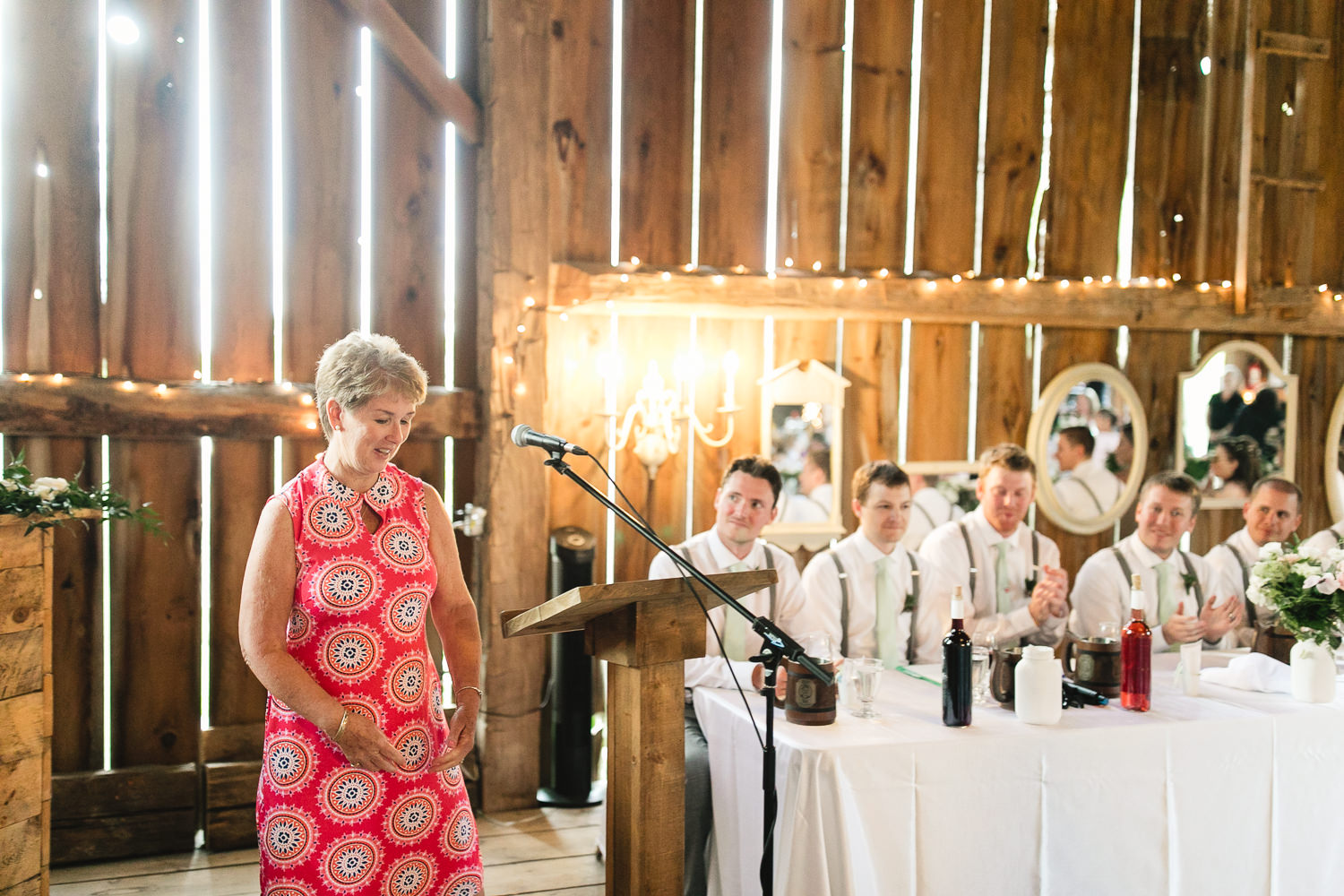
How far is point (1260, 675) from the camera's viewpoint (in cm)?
331

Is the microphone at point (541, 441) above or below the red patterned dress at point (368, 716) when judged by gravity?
above

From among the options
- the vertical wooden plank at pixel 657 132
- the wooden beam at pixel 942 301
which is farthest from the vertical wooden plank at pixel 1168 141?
the vertical wooden plank at pixel 657 132

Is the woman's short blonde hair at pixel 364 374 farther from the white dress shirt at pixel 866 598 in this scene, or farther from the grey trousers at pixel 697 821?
the white dress shirt at pixel 866 598

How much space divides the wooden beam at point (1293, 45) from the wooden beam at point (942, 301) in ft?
3.73

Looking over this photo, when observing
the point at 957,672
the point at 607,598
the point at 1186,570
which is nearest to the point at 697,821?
the point at 957,672

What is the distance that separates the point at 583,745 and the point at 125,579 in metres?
1.81

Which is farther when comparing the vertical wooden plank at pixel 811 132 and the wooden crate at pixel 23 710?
the vertical wooden plank at pixel 811 132

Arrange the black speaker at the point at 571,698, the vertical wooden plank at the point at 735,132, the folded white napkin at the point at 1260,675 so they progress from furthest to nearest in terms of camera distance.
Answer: the vertical wooden plank at the point at 735,132, the black speaker at the point at 571,698, the folded white napkin at the point at 1260,675

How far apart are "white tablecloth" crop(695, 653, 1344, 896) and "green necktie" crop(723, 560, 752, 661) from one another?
0.31 meters

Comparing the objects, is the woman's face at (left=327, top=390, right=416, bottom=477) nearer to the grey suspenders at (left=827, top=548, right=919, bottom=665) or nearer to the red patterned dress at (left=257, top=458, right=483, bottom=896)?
the red patterned dress at (left=257, top=458, right=483, bottom=896)

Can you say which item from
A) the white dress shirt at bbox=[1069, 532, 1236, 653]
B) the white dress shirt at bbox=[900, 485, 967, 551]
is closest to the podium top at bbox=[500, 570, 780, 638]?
the white dress shirt at bbox=[1069, 532, 1236, 653]

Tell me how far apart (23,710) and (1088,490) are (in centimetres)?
443

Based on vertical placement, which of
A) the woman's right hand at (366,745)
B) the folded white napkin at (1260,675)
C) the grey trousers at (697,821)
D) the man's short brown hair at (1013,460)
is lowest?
the grey trousers at (697,821)

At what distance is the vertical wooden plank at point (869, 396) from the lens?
491 cm
